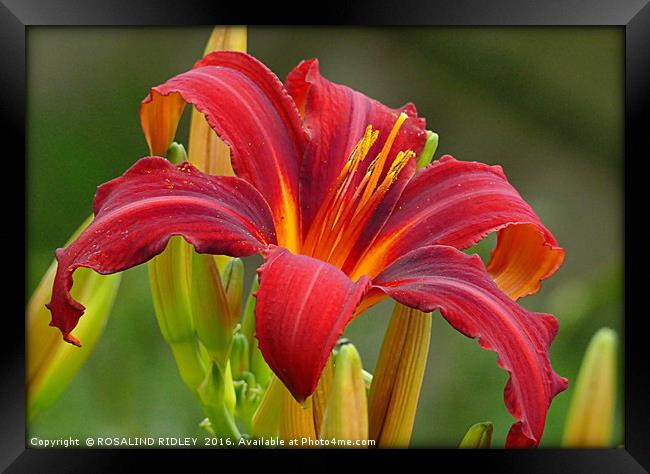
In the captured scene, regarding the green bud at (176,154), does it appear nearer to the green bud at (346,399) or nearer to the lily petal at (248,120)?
the lily petal at (248,120)

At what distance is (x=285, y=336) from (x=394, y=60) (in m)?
0.43

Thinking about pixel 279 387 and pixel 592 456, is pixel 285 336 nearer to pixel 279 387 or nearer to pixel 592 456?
pixel 279 387

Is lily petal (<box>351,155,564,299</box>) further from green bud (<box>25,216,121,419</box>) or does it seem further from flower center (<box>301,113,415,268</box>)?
green bud (<box>25,216,121,419</box>)

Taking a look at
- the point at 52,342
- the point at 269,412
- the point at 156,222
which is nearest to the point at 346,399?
the point at 269,412

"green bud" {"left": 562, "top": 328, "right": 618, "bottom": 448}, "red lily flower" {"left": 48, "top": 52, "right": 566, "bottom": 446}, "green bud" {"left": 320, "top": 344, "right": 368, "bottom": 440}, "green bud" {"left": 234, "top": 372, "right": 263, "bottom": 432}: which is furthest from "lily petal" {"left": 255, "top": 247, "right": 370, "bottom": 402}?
"green bud" {"left": 562, "top": 328, "right": 618, "bottom": 448}

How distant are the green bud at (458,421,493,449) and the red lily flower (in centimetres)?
11

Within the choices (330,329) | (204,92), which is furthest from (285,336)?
(204,92)

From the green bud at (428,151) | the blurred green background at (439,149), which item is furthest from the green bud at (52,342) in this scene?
the green bud at (428,151)

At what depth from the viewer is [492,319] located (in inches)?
28.2

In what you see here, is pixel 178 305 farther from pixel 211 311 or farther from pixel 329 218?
pixel 329 218

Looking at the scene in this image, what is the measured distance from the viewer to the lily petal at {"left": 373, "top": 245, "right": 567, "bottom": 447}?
27.7 inches

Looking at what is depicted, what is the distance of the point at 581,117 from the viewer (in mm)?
959

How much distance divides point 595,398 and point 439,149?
12.2 inches

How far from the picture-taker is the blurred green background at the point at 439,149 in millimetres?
913
